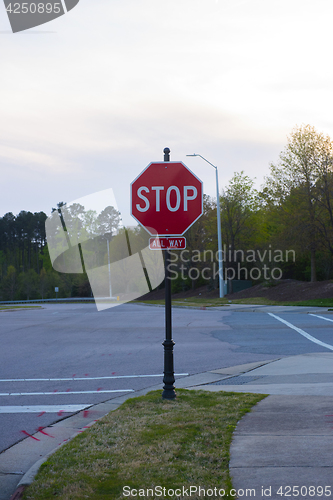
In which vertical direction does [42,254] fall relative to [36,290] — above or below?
above

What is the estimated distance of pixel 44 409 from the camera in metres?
6.89

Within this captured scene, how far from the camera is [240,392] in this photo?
7215 millimetres

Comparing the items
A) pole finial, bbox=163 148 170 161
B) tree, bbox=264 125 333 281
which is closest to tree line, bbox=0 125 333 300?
tree, bbox=264 125 333 281

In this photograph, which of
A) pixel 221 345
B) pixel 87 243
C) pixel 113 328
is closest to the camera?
pixel 221 345

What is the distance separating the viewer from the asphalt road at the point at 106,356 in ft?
23.7

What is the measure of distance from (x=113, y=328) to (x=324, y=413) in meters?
14.0

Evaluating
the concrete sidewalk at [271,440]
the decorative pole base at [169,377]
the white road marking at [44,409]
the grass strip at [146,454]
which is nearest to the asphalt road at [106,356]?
the white road marking at [44,409]

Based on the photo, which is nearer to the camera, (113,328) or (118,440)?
(118,440)

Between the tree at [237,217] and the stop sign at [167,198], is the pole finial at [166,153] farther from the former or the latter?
the tree at [237,217]

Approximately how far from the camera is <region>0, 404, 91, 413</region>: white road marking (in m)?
6.78

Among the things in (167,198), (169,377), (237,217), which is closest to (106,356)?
(169,377)

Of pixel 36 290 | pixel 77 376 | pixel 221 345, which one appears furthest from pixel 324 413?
pixel 36 290

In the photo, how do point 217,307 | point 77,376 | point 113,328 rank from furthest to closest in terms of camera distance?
point 217,307
point 113,328
point 77,376

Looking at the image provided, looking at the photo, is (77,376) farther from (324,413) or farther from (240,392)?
(324,413)
